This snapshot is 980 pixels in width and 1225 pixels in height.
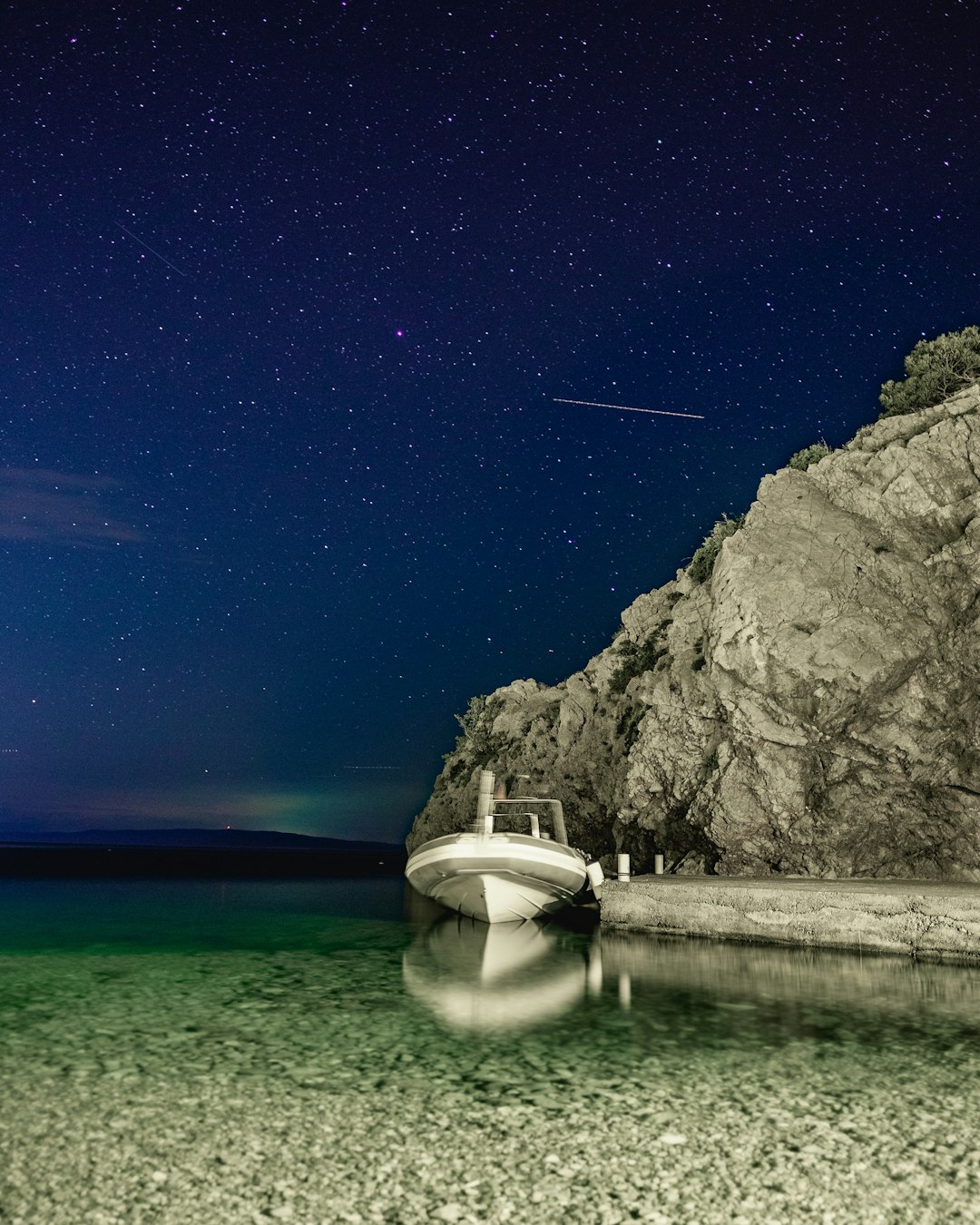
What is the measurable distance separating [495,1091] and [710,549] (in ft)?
87.3

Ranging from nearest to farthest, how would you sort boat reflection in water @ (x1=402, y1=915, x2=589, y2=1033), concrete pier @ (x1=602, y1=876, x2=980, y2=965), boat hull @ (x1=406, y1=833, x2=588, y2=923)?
boat reflection in water @ (x1=402, y1=915, x2=589, y2=1033) < concrete pier @ (x1=602, y1=876, x2=980, y2=965) < boat hull @ (x1=406, y1=833, x2=588, y2=923)

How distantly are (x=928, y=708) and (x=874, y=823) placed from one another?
3.46m

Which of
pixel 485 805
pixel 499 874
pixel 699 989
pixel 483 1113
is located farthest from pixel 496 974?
pixel 483 1113

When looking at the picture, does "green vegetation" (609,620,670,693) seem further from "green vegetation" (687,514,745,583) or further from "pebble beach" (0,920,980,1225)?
"pebble beach" (0,920,980,1225)

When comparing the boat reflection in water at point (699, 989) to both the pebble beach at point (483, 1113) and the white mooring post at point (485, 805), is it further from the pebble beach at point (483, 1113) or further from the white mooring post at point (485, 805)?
the white mooring post at point (485, 805)

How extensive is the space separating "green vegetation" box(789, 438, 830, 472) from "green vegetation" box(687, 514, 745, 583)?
269cm

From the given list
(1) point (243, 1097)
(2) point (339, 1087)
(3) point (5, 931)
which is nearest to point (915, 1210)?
(2) point (339, 1087)

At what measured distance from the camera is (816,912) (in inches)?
632

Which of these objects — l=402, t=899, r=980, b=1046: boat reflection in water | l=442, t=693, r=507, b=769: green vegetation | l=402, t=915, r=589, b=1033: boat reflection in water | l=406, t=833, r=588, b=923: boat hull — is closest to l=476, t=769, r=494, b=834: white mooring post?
l=406, t=833, r=588, b=923: boat hull

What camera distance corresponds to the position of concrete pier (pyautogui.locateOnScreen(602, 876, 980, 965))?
1474 centimetres

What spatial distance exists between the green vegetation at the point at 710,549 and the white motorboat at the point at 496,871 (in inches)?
539

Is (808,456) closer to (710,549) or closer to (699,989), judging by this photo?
(710,549)

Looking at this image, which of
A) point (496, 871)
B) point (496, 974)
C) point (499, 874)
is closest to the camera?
point (496, 974)

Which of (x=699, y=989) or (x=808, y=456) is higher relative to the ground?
(x=808, y=456)
